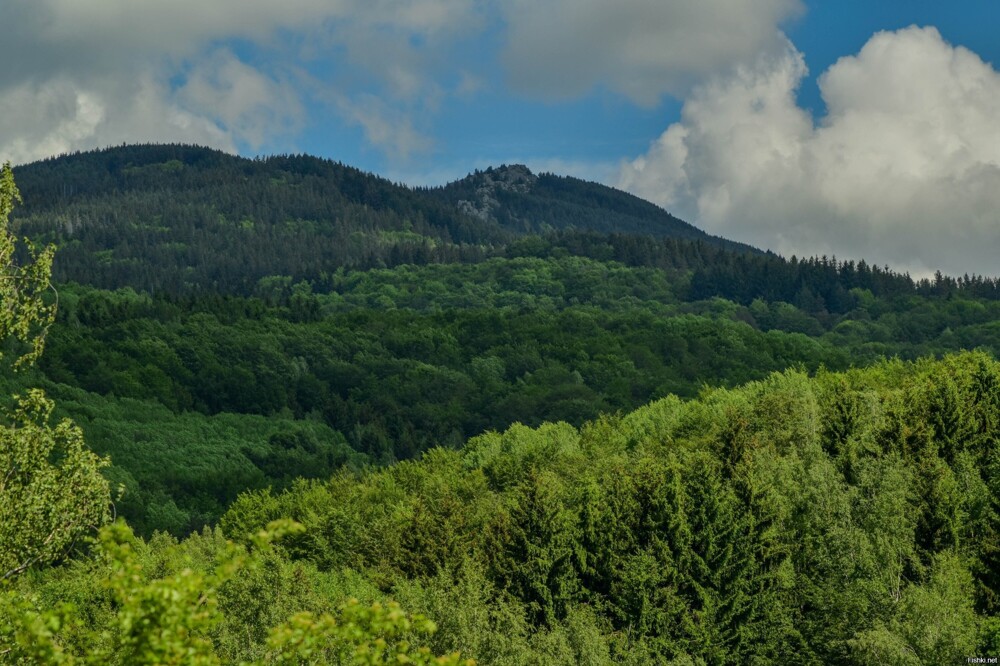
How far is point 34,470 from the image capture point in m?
29.6

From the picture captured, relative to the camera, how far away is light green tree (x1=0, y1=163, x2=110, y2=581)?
2905 cm

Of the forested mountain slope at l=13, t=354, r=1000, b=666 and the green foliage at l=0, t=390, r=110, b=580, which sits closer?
the green foliage at l=0, t=390, r=110, b=580

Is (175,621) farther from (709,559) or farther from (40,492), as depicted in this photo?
(709,559)

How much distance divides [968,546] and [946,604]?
2162 centimetres

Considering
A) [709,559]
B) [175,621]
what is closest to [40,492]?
[175,621]

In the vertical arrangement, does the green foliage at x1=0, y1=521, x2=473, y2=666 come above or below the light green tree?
below

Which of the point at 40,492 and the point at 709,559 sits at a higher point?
the point at 40,492

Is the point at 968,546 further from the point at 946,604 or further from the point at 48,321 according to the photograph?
the point at 48,321

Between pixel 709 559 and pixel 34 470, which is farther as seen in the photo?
pixel 709 559

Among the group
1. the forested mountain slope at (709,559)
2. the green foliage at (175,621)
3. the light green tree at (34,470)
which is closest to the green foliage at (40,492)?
the light green tree at (34,470)

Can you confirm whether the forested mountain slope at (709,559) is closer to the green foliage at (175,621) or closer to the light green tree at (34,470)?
the light green tree at (34,470)

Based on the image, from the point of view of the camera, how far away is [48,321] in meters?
29.1

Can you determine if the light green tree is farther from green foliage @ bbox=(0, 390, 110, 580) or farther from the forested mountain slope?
the forested mountain slope

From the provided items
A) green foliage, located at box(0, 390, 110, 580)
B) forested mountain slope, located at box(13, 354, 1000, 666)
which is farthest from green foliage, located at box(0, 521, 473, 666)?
forested mountain slope, located at box(13, 354, 1000, 666)
